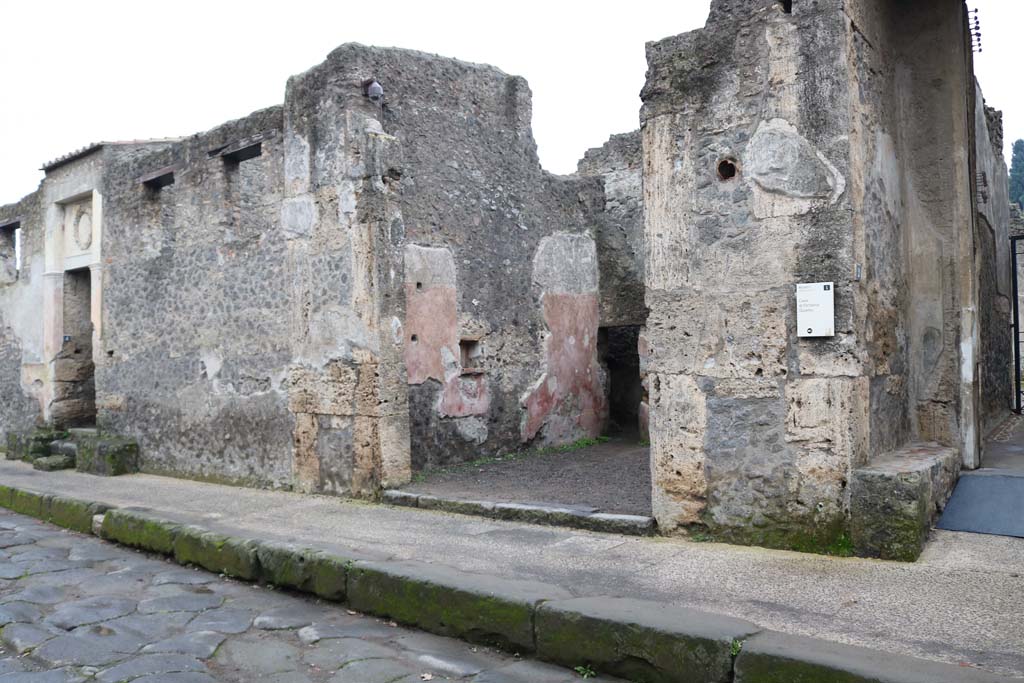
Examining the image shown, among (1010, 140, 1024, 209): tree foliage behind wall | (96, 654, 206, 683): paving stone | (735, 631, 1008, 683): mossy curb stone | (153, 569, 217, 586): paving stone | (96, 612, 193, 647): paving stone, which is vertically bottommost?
(153, 569, 217, 586): paving stone

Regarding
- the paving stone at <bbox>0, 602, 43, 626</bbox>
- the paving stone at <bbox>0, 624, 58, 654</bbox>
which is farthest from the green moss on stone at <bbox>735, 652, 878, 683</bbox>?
the paving stone at <bbox>0, 602, 43, 626</bbox>

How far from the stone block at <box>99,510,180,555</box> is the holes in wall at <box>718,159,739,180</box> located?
3997 millimetres

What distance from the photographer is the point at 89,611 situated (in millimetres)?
4363

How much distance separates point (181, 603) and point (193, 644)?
0.74 metres

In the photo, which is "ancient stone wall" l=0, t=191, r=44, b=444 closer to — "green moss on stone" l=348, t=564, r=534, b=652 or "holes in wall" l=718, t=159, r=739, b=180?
"green moss on stone" l=348, t=564, r=534, b=652

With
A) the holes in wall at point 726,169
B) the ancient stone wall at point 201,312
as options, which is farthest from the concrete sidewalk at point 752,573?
the holes in wall at point 726,169

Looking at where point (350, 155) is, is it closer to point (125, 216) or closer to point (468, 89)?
point (468, 89)

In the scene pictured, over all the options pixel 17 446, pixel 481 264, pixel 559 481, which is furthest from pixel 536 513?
pixel 17 446

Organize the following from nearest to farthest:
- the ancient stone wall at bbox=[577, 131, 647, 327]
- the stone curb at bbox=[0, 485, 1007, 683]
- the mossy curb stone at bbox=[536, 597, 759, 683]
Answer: the stone curb at bbox=[0, 485, 1007, 683]
the mossy curb stone at bbox=[536, 597, 759, 683]
the ancient stone wall at bbox=[577, 131, 647, 327]

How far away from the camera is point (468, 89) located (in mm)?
8352

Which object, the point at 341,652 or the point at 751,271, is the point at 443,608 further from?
the point at 751,271

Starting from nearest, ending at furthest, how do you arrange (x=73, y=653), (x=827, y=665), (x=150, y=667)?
(x=827, y=665)
(x=150, y=667)
(x=73, y=653)

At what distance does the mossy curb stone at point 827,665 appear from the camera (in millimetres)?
2607

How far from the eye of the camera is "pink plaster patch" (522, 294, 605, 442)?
933 cm
